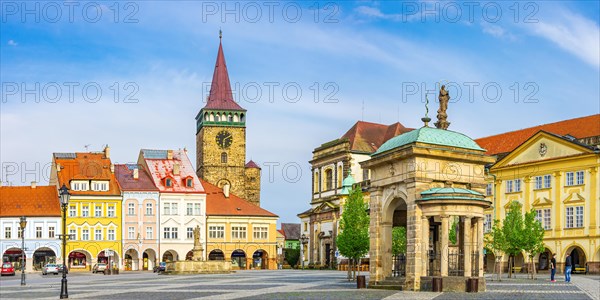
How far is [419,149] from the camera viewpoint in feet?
98.8

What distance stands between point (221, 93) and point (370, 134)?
24780 mm

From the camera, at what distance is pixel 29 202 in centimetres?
8212

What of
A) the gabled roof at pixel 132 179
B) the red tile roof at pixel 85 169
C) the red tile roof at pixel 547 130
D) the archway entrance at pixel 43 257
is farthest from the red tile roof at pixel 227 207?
the red tile roof at pixel 547 130

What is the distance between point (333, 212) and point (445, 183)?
186ft

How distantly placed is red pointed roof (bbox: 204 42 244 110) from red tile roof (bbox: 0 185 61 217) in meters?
30.3

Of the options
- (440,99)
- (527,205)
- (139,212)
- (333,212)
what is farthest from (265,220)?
(440,99)

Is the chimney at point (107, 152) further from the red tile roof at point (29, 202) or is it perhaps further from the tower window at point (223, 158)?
the tower window at point (223, 158)

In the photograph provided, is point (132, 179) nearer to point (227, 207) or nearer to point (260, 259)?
point (227, 207)

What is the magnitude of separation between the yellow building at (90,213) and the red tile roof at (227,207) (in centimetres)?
1034

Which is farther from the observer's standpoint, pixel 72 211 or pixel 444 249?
pixel 72 211

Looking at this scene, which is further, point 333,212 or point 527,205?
point 333,212

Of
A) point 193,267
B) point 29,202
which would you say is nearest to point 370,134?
point 29,202

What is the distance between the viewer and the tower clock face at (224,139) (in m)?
108

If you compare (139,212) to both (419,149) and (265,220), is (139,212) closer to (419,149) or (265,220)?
(265,220)
